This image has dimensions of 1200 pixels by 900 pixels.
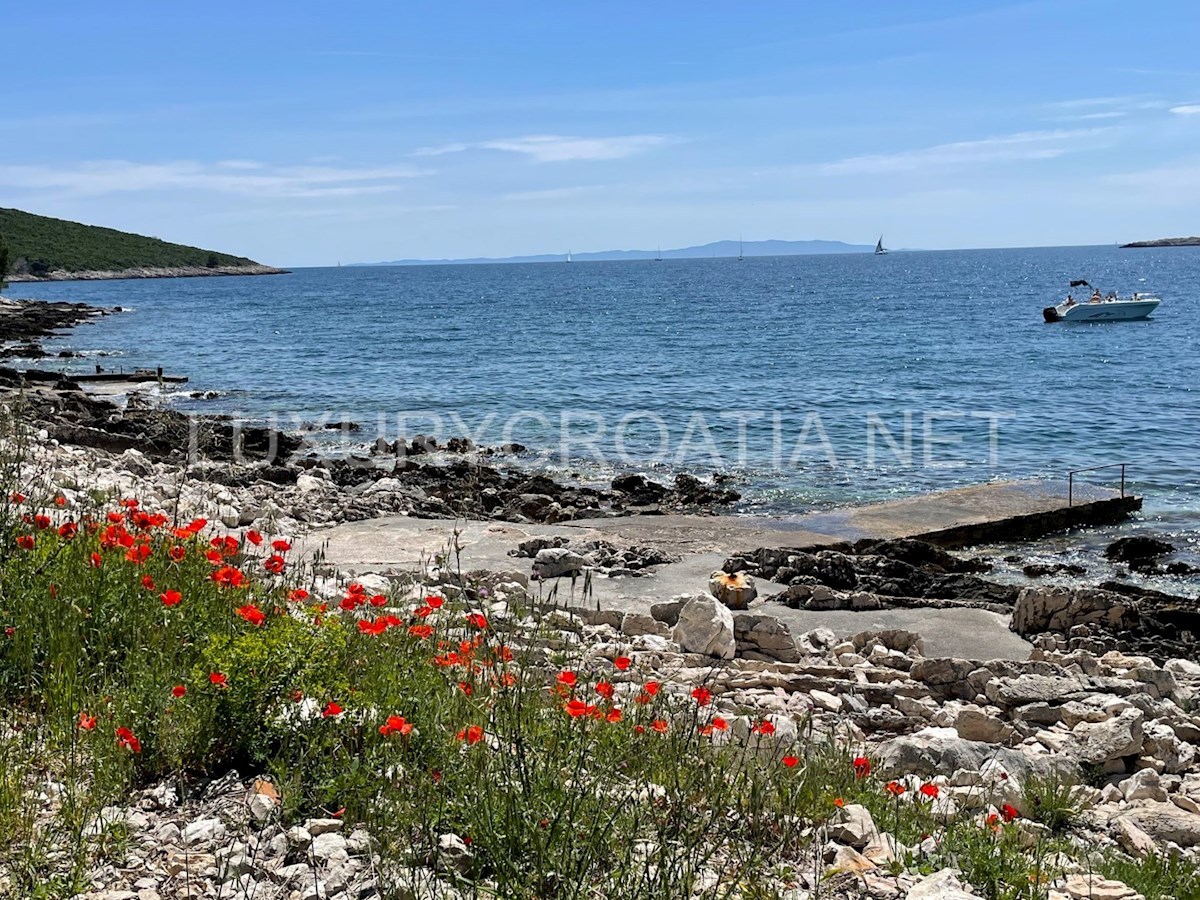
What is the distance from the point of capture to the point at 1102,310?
6197cm

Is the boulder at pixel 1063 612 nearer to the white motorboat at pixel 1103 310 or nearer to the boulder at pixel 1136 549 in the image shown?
the boulder at pixel 1136 549

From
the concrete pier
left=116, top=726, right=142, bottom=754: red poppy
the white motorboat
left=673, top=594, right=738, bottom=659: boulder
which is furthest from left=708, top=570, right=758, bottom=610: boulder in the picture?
the white motorboat

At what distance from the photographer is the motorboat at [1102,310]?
61.7m

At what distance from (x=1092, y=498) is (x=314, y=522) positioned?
506 inches

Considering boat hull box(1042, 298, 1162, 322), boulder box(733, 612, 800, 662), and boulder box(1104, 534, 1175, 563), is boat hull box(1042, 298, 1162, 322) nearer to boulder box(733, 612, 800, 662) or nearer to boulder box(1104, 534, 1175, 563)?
boulder box(1104, 534, 1175, 563)

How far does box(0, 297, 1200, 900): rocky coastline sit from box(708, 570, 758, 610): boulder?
0.03 m

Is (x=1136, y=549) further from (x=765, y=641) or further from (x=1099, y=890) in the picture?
(x=1099, y=890)

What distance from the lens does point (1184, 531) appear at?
1720cm

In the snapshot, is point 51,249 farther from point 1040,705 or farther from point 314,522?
point 1040,705

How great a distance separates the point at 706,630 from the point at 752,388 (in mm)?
27907

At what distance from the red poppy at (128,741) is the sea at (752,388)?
14.9 metres

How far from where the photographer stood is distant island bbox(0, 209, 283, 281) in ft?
462

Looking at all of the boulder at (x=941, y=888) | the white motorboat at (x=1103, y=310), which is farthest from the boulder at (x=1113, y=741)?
the white motorboat at (x=1103, y=310)

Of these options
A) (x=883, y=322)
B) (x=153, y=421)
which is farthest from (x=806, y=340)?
(x=153, y=421)
